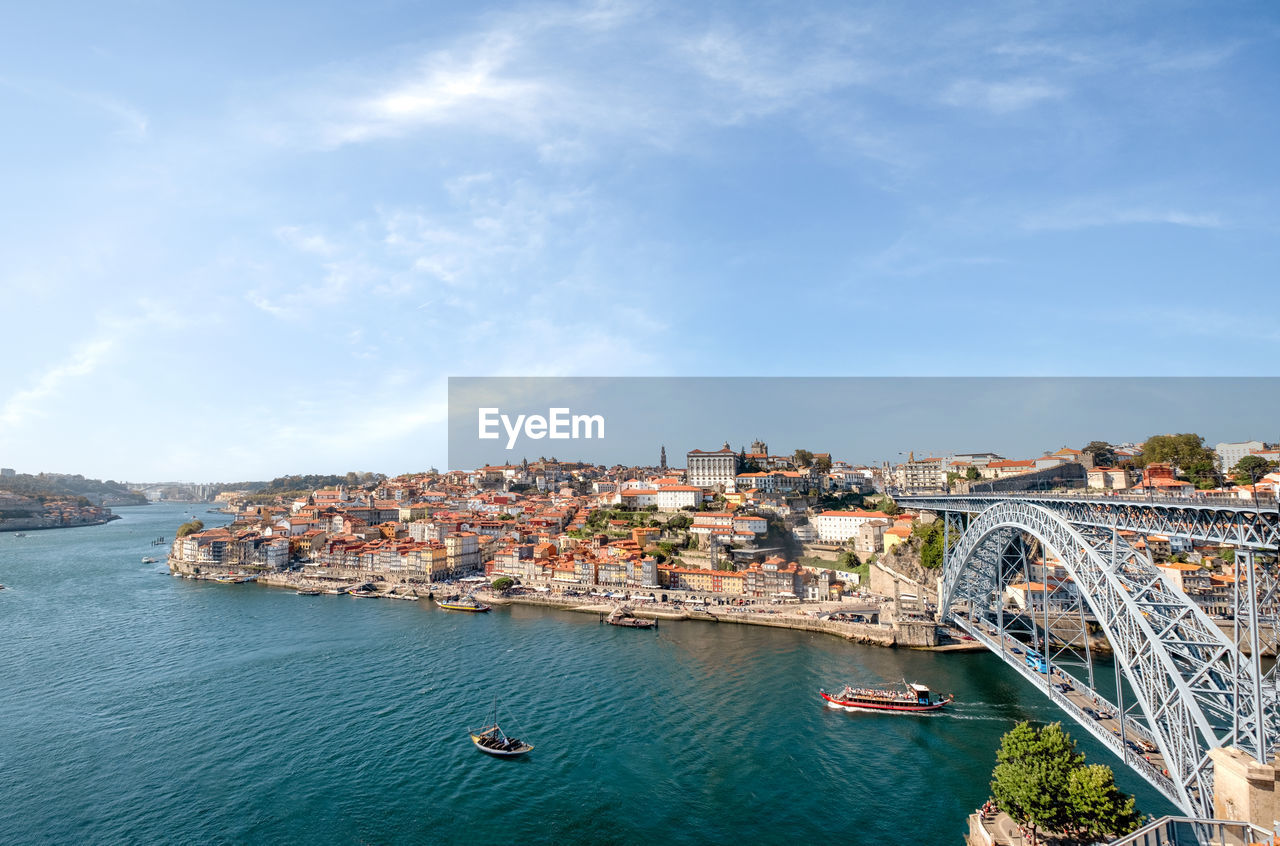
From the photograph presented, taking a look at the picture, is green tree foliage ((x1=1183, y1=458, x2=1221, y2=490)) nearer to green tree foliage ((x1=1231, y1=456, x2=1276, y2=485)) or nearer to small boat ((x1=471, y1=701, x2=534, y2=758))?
green tree foliage ((x1=1231, y1=456, x2=1276, y2=485))

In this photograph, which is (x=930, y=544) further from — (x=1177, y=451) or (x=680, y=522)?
(x=1177, y=451)

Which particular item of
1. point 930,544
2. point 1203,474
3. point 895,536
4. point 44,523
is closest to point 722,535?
point 895,536

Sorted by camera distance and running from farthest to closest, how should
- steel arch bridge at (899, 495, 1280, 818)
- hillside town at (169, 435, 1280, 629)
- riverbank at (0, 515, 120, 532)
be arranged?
riverbank at (0, 515, 120, 532), hillside town at (169, 435, 1280, 629), steel arch bridge at (899, 495, 1280, 818)

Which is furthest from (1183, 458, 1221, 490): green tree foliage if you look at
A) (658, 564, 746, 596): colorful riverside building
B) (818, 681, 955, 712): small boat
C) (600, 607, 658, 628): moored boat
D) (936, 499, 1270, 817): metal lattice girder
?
(600, 607, 658, 628): moored boat

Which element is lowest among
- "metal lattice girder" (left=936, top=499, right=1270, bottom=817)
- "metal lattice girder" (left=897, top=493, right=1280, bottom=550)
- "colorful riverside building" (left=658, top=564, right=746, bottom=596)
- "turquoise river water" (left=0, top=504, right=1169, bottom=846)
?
"turquoise river water" (left=0, top=504, right=1169, bottom=846)

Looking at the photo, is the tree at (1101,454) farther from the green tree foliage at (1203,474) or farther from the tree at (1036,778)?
A: the tree at (1036,778)

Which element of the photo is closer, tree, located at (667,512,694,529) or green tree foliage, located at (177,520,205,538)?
tree, located at (667,512,694,529)
